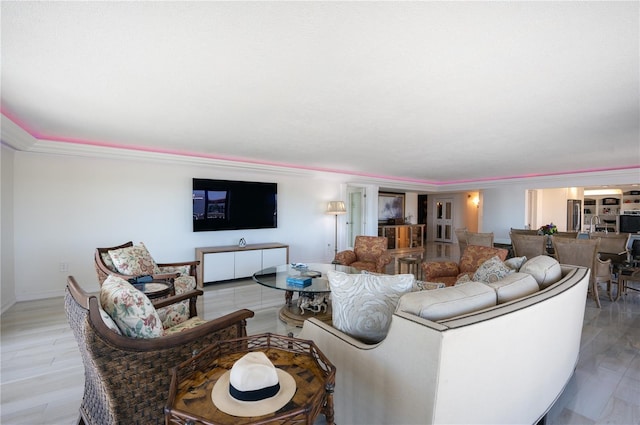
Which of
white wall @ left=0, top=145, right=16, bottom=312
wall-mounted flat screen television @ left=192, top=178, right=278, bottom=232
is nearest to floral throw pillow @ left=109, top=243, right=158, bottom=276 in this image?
white wall @ left=0, top=145, right=16, bottom=312

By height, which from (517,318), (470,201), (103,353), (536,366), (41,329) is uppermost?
(470,201)

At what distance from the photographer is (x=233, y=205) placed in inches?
218

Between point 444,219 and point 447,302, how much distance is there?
1140 cm

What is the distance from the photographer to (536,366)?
5.23 ft

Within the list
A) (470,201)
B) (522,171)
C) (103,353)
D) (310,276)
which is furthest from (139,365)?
(470,201)

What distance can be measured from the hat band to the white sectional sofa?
57 centimetres

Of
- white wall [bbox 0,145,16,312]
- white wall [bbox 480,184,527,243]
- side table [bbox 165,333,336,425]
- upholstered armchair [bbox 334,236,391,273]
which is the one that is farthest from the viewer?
white wall [bbox 480,184,527,243]

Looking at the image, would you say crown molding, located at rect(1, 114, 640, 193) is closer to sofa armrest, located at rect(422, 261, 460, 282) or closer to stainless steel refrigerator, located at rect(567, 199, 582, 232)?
stainless steel refrigerator, located at rect(567, 199, 582, 232)

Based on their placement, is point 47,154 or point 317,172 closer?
point 47,154

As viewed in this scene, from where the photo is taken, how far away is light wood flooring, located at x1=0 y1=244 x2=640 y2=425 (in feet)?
6.18

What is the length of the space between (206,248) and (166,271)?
1.64m

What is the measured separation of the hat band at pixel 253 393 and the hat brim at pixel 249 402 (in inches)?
0.4

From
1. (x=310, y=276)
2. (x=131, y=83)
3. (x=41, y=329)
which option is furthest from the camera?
(x=310, y=276)

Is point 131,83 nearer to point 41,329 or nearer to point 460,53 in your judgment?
point 460,53
